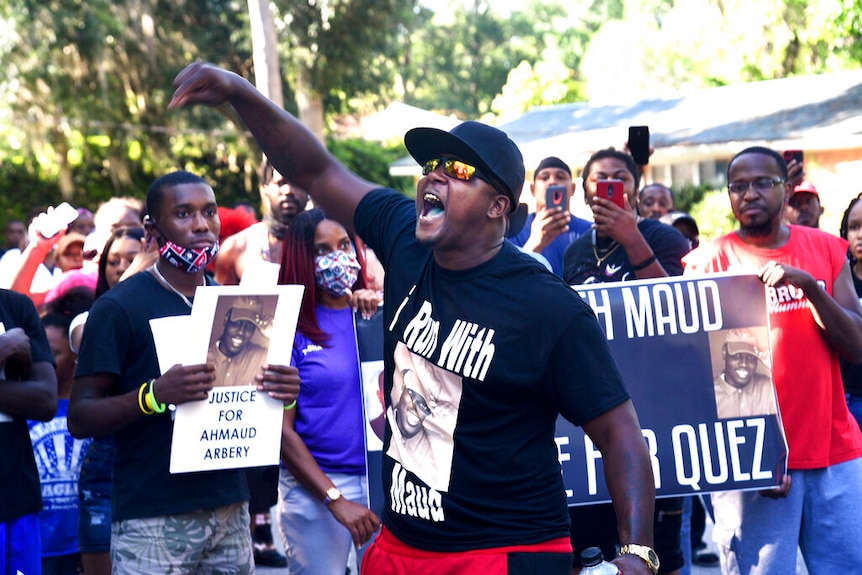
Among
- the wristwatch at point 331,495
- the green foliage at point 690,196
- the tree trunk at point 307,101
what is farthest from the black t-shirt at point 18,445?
the green foliage at point 690,196

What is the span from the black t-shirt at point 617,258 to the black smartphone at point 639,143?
590 millimetres

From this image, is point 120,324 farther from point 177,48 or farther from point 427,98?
point 427,98

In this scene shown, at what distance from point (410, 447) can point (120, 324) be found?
1.53 meters

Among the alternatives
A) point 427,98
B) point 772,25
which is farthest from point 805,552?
point 427,98

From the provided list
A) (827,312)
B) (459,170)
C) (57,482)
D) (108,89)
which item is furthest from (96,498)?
(108,89)

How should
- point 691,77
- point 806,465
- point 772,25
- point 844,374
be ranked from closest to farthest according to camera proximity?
point 806,465 < point 844,374 < point 772,25 < point 691,77

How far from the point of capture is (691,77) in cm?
6319

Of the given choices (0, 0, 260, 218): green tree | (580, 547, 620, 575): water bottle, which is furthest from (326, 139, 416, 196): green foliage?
(580, 547, 620, 575): water bottle

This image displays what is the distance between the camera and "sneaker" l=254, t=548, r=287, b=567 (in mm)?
8141

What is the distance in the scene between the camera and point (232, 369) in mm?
4605

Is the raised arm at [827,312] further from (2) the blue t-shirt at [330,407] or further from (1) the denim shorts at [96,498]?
(1) the denim shorts at [96,498]

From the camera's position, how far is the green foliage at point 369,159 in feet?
103

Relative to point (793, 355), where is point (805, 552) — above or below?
below

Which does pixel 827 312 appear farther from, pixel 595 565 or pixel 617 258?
pixel 595 565
